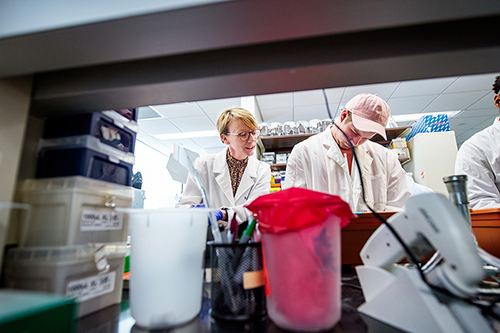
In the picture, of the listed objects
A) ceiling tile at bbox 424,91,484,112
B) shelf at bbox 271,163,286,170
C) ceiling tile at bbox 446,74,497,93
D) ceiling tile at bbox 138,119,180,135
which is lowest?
shelf at bbox 271,163,286,170

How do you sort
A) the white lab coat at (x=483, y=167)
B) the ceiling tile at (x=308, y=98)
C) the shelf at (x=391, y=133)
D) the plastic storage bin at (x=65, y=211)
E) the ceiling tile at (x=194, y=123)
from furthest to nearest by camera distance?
1. the ceiling tile at (x=194, y=123)
2. the ceiling tile at (x=308, y=98)
3. the shelf at (x=391, y=133)
4. the white lab coat at (x=483, y=167)
5. the plastic storage bin at (x=65, y=211)

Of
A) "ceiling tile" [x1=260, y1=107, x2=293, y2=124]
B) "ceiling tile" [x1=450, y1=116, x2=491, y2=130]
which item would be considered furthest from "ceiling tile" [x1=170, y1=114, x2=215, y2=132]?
"ceiling tile" [x1=450, y1=116, x2=491, y2=130]

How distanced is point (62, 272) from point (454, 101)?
4.52 metres

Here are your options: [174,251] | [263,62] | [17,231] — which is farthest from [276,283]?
[17,231]

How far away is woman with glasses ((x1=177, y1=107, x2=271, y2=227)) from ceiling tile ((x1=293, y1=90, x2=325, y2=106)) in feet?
5.87

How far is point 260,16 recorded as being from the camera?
0.93 ft

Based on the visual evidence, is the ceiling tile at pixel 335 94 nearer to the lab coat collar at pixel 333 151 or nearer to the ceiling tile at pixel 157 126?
the lab coat collar at pixel 333 151

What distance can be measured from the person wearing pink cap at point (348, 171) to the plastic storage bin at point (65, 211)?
1.19 meters

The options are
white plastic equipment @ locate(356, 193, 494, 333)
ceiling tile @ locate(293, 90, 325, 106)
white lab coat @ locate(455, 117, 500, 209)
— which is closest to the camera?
white plastic equipment @ locate(356, 193, 494, 333)

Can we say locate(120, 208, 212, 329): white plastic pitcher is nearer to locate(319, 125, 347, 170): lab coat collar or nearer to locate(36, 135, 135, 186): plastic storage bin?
locate(36, 135, 135, 186): plastic storage bin

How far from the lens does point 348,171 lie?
4.95ft

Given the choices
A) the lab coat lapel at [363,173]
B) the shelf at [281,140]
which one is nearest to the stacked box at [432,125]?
the shelf at [281,140]

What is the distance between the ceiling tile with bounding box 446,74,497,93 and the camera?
2877 millimetres

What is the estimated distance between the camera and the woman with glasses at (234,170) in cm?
150
